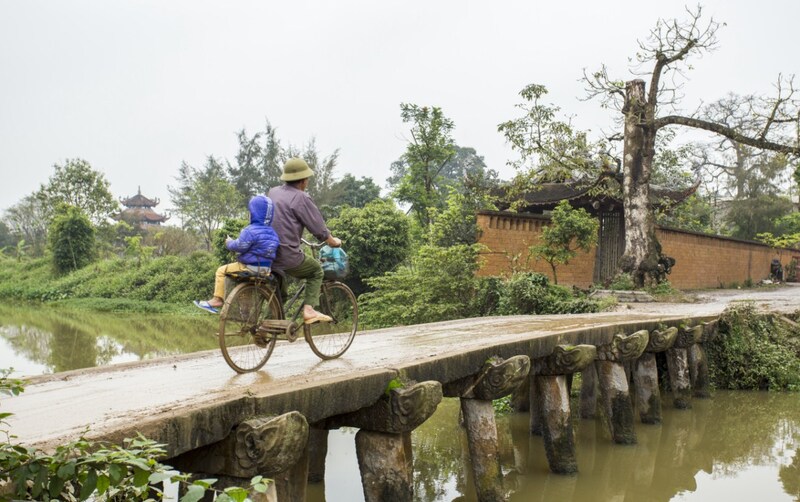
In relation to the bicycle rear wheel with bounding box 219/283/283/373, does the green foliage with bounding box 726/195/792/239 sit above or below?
above

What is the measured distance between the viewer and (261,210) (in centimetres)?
513

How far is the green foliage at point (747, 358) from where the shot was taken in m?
11.4

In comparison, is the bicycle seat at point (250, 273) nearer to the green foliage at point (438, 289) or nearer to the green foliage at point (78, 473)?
the green foliage at point (78, 473)

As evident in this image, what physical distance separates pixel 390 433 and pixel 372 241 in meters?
16.1

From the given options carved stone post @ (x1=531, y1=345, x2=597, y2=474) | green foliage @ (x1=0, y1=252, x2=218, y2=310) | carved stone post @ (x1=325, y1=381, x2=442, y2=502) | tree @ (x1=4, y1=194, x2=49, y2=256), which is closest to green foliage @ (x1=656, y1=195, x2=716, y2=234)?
carved stone post @ (x1=531, y1=345, x2=597, y2=474)

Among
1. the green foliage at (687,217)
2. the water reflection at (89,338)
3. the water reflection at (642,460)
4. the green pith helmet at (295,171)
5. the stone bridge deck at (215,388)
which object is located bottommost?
the water reflection at (89,338)

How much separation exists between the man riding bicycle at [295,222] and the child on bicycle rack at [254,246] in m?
0.11

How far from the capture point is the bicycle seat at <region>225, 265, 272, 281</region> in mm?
5027

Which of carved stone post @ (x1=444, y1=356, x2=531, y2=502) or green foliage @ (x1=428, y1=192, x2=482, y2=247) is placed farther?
green foliage @ (x1=428, y1=192, x2=482, y2=247)

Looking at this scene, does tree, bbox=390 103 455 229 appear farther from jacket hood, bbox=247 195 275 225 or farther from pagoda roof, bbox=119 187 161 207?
pagoda roof, bbox=119 187 161 207

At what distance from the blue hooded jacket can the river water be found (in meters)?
1.68

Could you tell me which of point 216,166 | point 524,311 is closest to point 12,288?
point 216,166

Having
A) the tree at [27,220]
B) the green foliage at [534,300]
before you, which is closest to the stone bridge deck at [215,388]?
the green foliage at [534,300]

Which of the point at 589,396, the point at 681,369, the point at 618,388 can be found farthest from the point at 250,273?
the point at 681,369
